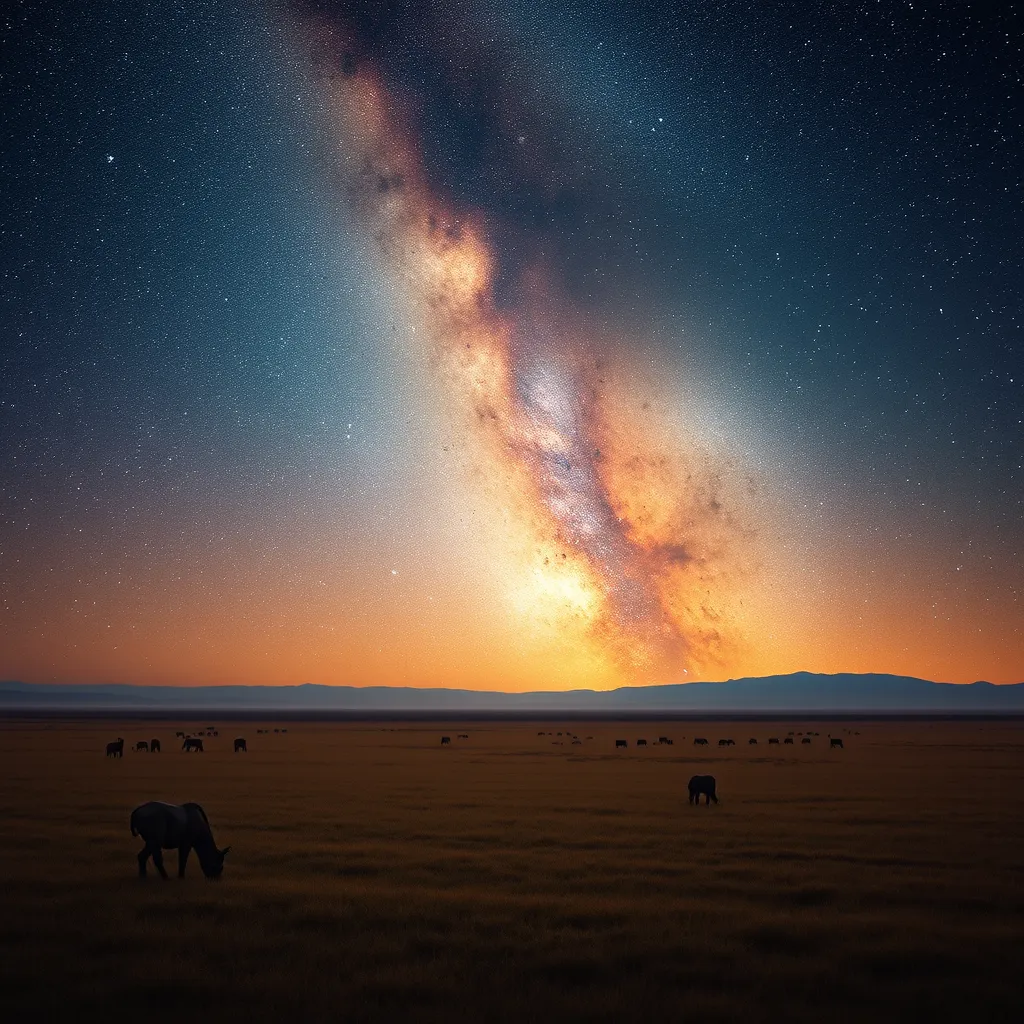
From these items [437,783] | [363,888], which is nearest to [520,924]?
[363,888]

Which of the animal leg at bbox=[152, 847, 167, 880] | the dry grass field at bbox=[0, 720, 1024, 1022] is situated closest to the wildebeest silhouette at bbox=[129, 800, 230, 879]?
the animal leg at bbox=[152, 847, 167, 880]

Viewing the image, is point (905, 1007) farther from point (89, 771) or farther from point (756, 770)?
point (89, 771)

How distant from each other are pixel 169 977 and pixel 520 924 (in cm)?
539

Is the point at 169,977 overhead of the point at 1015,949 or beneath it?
beneath

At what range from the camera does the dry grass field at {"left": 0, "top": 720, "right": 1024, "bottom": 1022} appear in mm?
10633

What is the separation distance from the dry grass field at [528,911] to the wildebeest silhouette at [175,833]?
1.65 ft

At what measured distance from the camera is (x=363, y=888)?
16.8 meters

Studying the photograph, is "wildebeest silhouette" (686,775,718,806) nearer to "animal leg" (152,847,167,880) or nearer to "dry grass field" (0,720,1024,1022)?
"dry grass field" (0,720,1024,1022)

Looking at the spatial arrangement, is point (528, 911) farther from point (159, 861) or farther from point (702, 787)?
point (702, 787)

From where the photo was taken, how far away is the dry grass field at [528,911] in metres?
10.6

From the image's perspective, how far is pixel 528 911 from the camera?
14.9m

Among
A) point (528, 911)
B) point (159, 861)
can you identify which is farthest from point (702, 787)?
point (159, 861)

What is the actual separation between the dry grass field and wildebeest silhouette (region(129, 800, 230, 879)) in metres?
0.50

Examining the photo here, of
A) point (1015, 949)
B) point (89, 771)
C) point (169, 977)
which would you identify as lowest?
point (89, 771)
